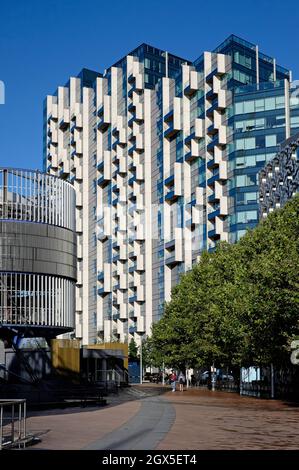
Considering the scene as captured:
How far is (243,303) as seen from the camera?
4234 cm

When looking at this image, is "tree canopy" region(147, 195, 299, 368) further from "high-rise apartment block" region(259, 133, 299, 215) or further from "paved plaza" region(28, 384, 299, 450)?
"high-rise apartment block" region(259, 133, 299, 215)

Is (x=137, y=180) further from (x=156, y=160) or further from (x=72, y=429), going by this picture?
(x=72, y=429)

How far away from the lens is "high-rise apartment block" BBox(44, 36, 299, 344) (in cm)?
11038

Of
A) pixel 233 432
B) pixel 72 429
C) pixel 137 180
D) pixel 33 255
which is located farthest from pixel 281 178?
pixel 72 429

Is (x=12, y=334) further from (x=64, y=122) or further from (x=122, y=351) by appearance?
(x=64, y=122)

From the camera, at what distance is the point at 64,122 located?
6644 inches

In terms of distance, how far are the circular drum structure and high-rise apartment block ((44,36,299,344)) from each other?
178 ft

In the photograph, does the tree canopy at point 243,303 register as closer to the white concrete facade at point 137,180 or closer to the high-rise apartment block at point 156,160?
the high-rise apartment block at point 156,160

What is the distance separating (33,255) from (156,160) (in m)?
80.4

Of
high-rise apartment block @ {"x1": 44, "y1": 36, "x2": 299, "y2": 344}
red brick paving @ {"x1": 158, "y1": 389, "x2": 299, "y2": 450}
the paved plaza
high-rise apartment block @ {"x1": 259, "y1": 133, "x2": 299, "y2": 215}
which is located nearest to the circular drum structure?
the paved plaza

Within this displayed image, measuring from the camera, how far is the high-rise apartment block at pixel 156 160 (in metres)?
110

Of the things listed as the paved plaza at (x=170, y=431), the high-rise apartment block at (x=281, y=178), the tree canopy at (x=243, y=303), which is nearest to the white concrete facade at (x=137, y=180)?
the high-rise apartment block at (x=281, y=178)
